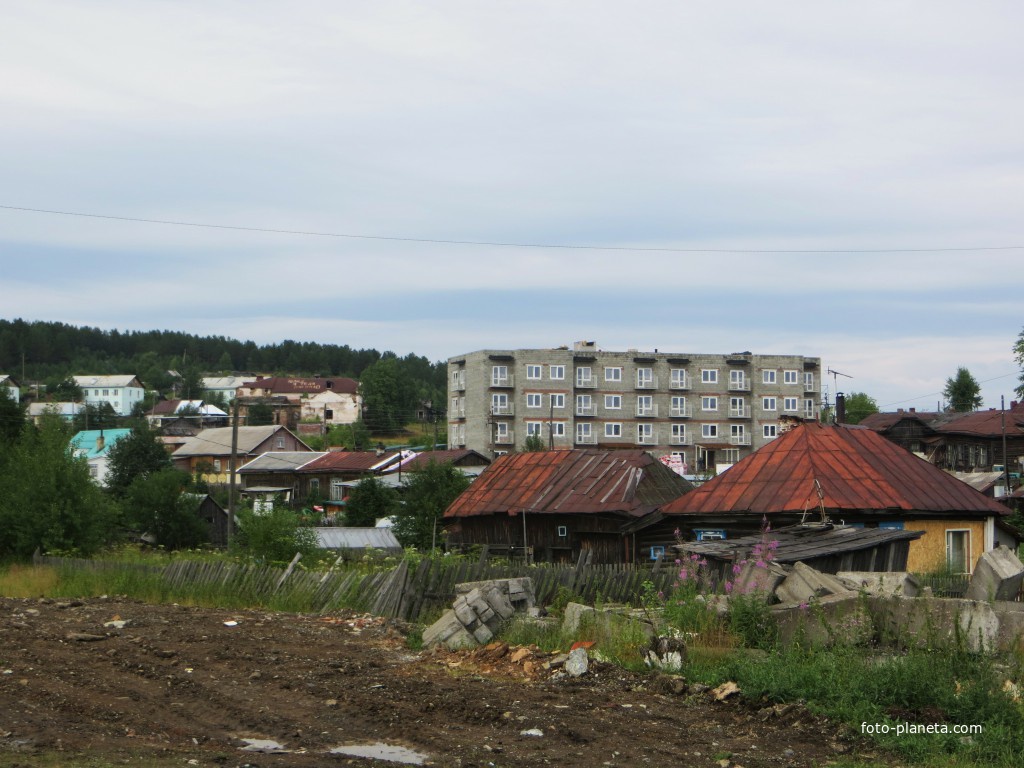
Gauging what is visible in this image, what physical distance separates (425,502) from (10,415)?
68.6 ft

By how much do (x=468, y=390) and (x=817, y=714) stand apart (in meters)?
85.8

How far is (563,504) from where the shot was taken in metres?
34.1

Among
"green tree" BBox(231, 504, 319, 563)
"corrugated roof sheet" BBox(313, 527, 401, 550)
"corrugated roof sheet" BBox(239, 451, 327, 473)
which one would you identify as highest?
"green tree" BBox(231, 504, 319, 563)

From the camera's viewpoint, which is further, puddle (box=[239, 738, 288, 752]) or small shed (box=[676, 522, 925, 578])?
small shed (box=[676, 522, 925, 578])

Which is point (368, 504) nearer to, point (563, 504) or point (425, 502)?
point (425, 502)

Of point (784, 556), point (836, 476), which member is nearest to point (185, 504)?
point (836, 476)

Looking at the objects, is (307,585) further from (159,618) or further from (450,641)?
(450,641)

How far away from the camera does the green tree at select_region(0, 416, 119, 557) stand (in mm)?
28312

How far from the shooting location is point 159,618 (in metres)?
16.7

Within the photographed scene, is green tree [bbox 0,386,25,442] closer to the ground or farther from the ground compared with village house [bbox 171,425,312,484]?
farther from the ground

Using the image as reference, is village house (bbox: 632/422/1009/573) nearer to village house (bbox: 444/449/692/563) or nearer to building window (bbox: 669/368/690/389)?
village house (bbox: 444/449/692/563)

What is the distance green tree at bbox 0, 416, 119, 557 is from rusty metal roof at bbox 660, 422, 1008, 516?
14.7 metres

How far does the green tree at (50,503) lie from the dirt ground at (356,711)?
51.2 ft

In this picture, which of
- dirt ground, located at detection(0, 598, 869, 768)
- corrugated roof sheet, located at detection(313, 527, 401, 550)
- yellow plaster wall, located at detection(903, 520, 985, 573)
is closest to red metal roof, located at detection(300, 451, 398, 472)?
corrugated roof sheet, located at detection(313, 527, 401, 550)
